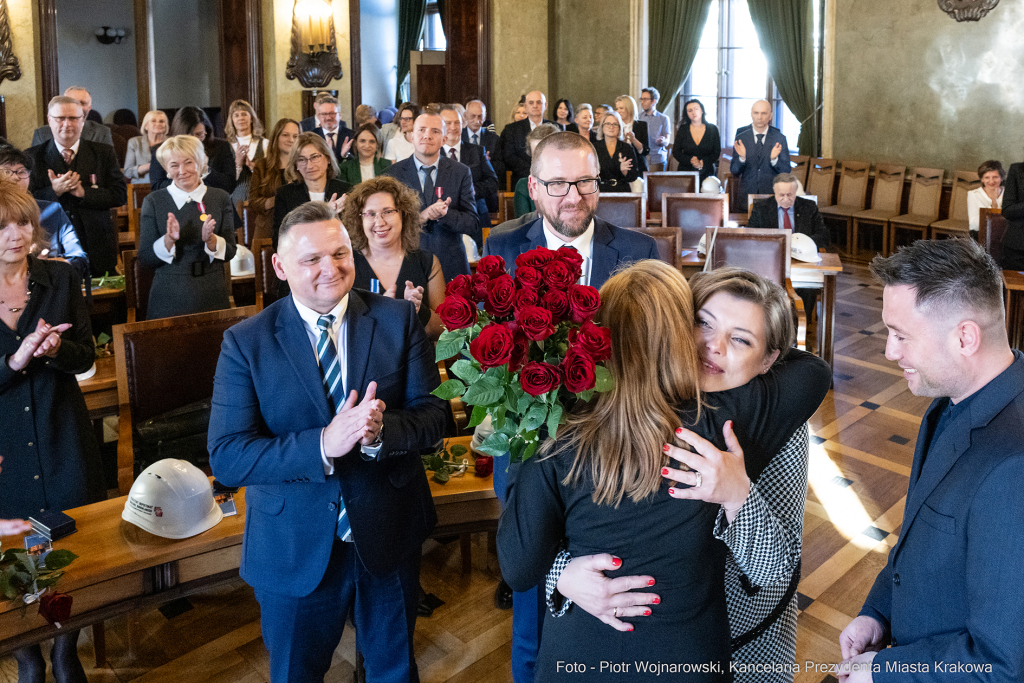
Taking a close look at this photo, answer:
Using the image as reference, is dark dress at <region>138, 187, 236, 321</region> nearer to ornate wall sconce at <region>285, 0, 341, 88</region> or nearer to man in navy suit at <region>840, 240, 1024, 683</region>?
man in navy suit at <region>840, 240, 1024, 683</region>

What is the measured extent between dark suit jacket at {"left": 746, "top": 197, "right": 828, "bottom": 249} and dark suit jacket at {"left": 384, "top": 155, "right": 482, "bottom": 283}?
2.49 metres

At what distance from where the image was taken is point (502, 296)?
5.09 ft

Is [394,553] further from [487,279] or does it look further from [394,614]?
[487,279]

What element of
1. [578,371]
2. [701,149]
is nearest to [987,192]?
[701,149]

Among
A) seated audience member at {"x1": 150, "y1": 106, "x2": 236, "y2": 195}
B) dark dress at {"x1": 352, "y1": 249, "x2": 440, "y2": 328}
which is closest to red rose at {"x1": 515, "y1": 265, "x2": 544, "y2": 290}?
dark dress at {"x1": 352, "y1": 249, "x2": 440, "y2": 328}

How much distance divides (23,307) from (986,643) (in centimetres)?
283

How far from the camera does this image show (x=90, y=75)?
15.3m

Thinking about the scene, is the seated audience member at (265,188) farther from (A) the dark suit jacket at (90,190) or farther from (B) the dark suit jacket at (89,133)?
(B) the dark suit jacket at (89,133)

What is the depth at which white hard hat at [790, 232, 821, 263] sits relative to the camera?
5.70 meters

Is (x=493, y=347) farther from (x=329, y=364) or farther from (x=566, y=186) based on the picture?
(x=566, y=186)

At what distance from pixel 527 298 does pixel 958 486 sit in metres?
0.84

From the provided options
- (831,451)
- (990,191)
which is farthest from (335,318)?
(990,191)

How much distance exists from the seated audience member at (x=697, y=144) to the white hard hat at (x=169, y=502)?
26.4 ft

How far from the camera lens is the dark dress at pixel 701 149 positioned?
9727 mm
